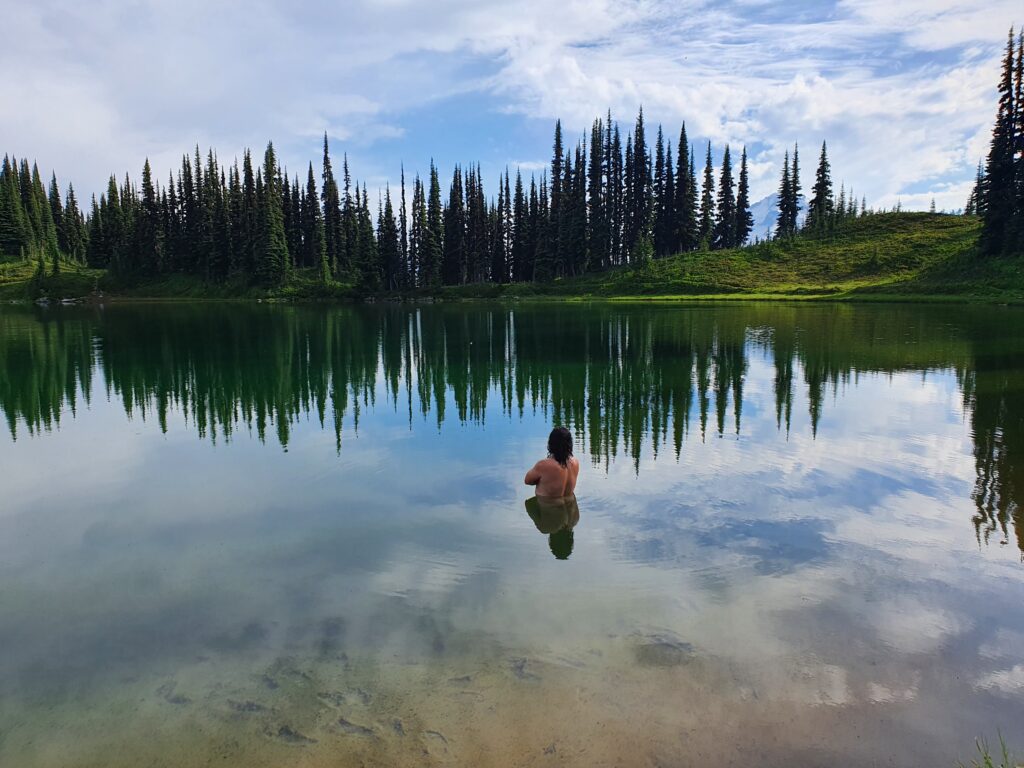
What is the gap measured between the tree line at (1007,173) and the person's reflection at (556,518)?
6396 centimetres

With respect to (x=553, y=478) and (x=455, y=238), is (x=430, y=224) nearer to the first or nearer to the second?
(x=455, y=238)

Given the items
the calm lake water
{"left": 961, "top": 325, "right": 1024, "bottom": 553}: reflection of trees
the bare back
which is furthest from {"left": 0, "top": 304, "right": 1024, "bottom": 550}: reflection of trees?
the bare back

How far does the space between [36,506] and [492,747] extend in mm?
9651

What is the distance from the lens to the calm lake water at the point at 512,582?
212 inches

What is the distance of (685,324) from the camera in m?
41.6

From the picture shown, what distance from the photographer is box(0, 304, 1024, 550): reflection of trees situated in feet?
52.4

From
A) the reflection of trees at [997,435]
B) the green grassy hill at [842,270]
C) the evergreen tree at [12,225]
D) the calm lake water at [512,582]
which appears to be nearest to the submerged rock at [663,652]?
the calm lake water at [512,582]

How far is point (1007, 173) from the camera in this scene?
62.8m

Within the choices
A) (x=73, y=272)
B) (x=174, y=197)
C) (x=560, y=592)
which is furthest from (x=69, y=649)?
(x=174, y=197)

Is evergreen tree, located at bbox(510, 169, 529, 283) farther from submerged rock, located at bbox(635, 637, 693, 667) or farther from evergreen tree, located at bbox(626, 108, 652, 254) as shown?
submerged rock, located at bbox(635, 637, 693, 667)

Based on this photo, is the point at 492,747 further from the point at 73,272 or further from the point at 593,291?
the point at 73,272

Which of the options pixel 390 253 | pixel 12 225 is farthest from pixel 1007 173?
pixel 12 225

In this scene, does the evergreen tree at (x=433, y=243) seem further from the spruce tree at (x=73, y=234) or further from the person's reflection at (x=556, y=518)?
the person's reflection at (x=556, y=518)

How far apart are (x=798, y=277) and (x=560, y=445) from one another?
72.4 m
